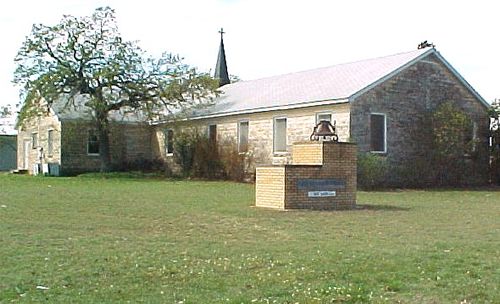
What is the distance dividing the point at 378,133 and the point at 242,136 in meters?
7.58

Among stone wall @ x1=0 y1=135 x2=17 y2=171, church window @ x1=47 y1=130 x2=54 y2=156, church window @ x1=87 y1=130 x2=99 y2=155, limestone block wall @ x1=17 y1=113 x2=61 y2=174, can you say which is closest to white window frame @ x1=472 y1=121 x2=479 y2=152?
church window @ x1=87 y1=130 x2=99 y2=155

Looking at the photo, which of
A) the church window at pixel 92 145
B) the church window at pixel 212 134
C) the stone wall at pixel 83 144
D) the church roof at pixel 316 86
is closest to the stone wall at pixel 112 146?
the stone wall at pixel 83 144

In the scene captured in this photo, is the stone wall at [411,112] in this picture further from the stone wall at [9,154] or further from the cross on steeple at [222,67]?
the stone wall at [9,154]

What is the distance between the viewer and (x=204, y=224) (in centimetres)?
1417

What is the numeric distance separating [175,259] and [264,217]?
6457 mm

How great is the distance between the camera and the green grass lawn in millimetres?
7492

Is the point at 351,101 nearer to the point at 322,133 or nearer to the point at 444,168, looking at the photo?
the point at 444,168

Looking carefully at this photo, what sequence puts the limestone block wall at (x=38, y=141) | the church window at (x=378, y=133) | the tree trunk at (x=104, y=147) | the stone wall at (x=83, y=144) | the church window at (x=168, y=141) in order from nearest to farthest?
the church window at (x=378, y=133)
the tree trunk at (x=104, y=147)
the church window at (x=168, y=141)
the stone wall at (x=83, y=144)
the limestone block wall at (x=38, y=141)

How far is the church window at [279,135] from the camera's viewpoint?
33156mm

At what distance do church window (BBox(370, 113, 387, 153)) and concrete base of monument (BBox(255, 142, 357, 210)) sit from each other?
11515 millimetres

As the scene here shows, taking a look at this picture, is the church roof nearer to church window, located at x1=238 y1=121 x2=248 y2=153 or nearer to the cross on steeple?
church window, located at x1=238 y1=121 x2=248 y2=153

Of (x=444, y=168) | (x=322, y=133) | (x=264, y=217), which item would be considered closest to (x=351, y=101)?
(x=444, y=168)

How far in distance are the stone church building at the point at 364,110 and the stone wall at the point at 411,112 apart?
0.04 metres

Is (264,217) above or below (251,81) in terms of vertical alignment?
below
